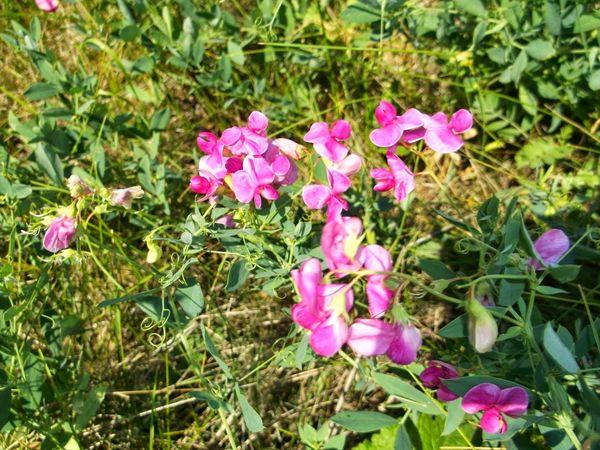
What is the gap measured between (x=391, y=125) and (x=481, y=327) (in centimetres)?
43

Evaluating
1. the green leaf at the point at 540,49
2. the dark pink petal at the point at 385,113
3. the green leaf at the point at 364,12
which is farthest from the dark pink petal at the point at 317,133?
the green leaf at the point at 540,49

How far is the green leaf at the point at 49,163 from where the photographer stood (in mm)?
1700

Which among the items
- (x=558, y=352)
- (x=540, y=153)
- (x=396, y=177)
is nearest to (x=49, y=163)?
(x=396, y=177)

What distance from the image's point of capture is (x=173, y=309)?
1.36 meters

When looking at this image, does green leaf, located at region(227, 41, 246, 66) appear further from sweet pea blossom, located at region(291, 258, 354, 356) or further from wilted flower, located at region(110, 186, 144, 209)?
sweet pea blossom, located at region(291, 258, 354, 356)

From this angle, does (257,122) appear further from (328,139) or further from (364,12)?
(364,12)

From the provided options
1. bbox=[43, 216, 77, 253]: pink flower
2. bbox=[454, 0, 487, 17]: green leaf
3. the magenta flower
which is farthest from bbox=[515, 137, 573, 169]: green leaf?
bbox=[43, 216, 77, 253]: pink flower

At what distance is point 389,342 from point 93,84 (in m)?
1.32

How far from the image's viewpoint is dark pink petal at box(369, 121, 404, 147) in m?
1.23

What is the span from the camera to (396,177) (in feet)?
4.30

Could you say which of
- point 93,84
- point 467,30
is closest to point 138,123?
point 93,84

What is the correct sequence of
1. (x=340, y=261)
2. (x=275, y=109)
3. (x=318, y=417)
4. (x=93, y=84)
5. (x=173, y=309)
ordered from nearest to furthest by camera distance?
(x=340, y=261) < (x=173, y=309) < (x=318, y=417) < (x=93, y=84) < (x=275, y=109)

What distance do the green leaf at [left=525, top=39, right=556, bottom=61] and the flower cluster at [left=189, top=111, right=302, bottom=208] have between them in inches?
33.8

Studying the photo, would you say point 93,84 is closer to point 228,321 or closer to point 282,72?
point 282,72
